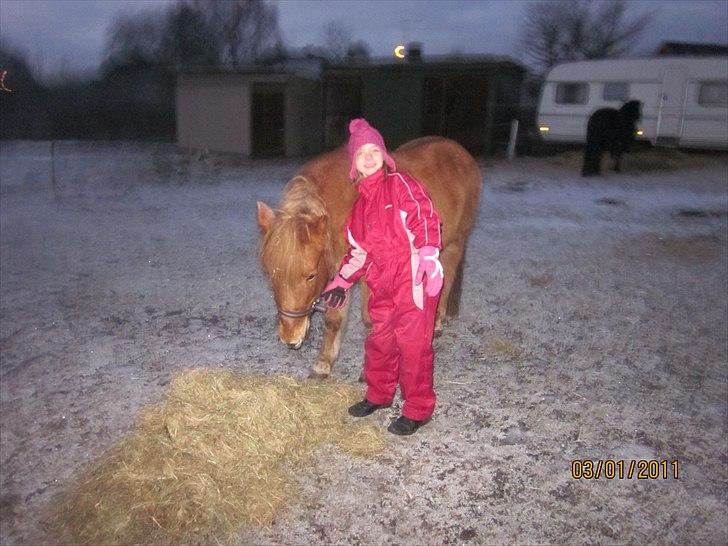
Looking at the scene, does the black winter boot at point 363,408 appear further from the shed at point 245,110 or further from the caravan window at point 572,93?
the caravan window at point 572,93

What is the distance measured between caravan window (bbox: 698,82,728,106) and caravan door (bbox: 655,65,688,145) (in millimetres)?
460

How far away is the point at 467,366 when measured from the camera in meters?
4.02

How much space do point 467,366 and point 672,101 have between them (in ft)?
50.6

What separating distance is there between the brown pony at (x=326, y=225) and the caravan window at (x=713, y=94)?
14.3 meters

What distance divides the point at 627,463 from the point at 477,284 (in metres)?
3.21

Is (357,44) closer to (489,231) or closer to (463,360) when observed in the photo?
(489,231)

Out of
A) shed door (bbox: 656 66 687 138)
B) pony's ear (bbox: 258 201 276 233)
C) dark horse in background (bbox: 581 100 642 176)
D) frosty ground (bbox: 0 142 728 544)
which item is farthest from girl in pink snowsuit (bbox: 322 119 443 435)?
shed door (bbox: 656 66 687 138)

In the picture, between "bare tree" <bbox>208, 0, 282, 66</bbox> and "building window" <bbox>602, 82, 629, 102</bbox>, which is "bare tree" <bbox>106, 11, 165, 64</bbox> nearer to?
"bare tree" <bbox>208, 0, 282, 66</bbox>

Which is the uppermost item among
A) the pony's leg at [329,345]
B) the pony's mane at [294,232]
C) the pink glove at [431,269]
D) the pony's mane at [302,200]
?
the pony's mane at [302,200]

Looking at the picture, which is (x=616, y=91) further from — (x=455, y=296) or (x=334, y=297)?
(x=334, y=297)

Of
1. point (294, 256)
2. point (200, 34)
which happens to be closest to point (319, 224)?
point (294, 256)

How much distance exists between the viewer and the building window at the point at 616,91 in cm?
1656
